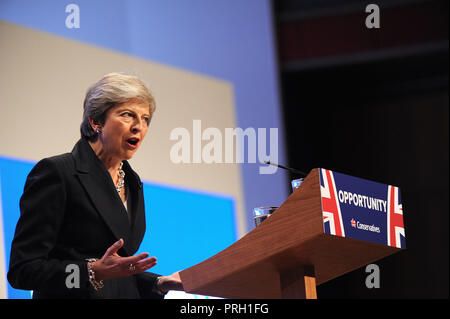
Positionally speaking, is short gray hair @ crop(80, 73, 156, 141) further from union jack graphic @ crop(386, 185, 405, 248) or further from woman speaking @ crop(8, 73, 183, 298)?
union jack graphic @ crop(386, 185, 405, 248)

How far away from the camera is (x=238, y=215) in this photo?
3.56 metres

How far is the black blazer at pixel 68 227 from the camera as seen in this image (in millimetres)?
1893

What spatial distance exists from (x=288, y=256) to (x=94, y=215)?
0.64m

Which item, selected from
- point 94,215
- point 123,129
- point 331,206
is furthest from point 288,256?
point 123,129

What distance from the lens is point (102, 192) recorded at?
2.08 metres

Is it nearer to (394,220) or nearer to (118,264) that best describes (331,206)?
(394,220)

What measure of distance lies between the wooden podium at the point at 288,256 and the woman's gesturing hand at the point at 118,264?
157mm

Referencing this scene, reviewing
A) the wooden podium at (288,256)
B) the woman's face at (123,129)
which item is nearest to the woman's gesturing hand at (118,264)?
the wooden podium at (288,256)

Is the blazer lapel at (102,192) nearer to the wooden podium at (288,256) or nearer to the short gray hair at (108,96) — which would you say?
the short gray hair at (108,96)

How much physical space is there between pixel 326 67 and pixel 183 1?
1788 millimetres

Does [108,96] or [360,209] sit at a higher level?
[108,96]


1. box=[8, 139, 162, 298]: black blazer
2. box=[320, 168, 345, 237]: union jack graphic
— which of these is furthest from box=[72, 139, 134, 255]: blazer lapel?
box=[320, 168, 345, 237]: union jack graphic

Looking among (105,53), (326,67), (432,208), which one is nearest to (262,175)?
(105,53)

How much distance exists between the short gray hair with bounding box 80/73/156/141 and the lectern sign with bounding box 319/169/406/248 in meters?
0.83
